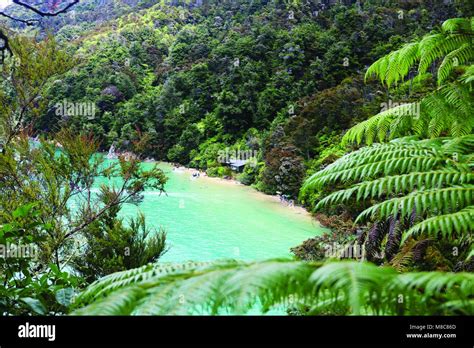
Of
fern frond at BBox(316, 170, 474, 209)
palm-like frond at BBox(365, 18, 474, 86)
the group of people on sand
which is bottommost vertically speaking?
the group of people on sand

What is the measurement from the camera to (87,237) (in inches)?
205

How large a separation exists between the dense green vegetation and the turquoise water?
0.59 metres

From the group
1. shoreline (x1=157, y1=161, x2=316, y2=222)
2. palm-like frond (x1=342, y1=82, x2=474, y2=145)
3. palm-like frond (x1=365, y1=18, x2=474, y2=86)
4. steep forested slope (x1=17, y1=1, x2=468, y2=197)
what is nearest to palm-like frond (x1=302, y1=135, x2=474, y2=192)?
palm-like frond (x1=342, y1=82, x2=474, y2=145)

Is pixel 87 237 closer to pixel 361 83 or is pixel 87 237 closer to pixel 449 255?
pixel 449 255

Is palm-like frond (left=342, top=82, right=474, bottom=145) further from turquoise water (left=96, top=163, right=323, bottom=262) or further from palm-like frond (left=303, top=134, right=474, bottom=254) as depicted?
turquoise water (left=96, top=163, right=323, bottom=262)

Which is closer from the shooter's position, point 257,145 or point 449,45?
point 449,45

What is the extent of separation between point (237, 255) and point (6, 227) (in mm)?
5780

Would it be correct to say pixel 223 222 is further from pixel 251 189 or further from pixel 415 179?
pixel 415 179

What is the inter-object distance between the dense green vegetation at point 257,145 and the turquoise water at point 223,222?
594mm

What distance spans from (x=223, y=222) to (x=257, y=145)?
6504 mm

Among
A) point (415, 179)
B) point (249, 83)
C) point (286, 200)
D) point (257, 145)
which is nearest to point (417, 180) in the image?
point (415, 179)

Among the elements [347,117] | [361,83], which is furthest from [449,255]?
[361,83]

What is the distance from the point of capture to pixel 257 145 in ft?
49.1

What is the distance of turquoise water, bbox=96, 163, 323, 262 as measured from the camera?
6955 mm
